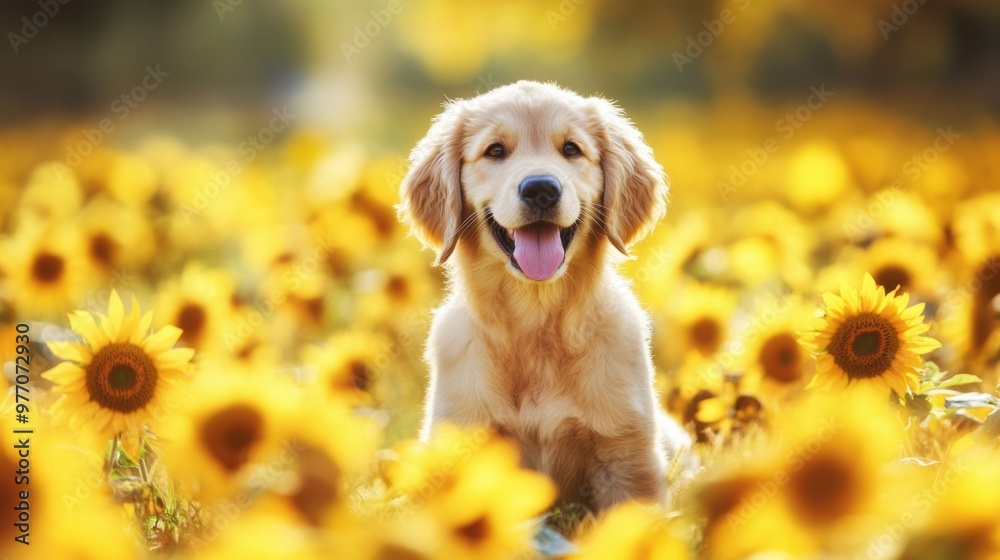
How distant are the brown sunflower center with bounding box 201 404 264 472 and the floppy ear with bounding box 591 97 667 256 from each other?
1727mm

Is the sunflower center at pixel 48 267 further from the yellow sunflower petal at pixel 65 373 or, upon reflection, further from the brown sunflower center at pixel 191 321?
the yellow sunflower petal at pixel 65 373

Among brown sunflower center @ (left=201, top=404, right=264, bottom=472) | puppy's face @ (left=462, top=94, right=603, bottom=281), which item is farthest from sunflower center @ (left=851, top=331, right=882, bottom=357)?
brown sunflower center @ (left=201, top=404, right=264, bottom=472)

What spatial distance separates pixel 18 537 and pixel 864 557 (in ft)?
3.93

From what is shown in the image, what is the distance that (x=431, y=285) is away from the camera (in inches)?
193

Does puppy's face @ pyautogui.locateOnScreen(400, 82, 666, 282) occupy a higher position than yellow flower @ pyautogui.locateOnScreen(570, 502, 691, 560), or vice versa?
puppy's face @ pyautogui.locateOnScreen(400, 82, 666, 282)

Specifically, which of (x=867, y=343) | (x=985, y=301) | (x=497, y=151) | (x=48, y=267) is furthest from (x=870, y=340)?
(x=48, y=267)

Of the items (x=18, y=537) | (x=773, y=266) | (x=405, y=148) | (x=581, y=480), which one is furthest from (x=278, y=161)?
(x=18, y=537)

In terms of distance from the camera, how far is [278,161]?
27.7ft

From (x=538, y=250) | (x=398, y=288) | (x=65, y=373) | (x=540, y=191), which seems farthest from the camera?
(x=398, y=288)

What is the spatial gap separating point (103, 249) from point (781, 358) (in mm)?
2872

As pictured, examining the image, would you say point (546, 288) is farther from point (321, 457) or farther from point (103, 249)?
point (103, 249)

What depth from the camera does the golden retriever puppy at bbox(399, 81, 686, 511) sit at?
288 centimetres

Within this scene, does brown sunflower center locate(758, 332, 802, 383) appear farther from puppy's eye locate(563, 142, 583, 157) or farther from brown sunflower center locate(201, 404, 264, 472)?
brown sunflower center locate(201, 404, 264, 472)

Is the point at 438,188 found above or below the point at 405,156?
below
